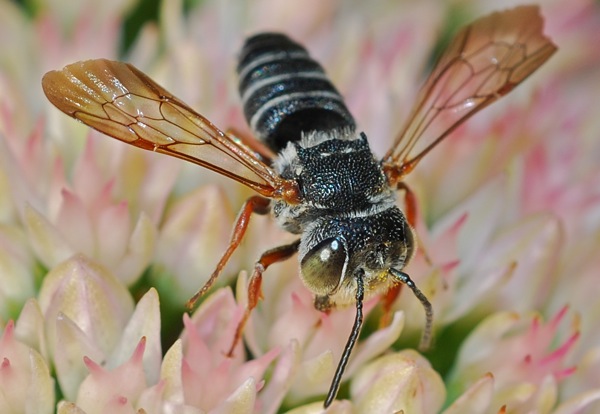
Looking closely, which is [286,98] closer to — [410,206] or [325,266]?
[410,206]

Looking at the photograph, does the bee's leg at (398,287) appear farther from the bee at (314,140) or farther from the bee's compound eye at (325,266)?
the bee's compound eye at (325,266)

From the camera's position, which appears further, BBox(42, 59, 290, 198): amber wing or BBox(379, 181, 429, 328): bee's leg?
BBox(379, 181, 429, 328): bee's leg

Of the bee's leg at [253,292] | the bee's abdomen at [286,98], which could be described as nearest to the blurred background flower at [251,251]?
the bee's leg at [253,292]

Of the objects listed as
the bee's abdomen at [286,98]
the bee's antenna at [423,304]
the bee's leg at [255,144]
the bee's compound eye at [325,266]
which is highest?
the bee's abdomen at [286,98]

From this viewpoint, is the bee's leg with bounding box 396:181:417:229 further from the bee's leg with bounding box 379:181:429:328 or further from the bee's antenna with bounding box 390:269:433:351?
the bee's antenna with bounding box 390:269:433:351

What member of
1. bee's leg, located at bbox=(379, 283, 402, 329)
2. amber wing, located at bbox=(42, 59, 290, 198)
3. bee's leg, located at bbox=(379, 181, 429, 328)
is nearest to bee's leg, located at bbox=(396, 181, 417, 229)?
bee's leg, located at bbox=(379, 181, 429, 328)

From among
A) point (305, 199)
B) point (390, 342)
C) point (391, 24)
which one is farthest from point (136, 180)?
point (391, 24)

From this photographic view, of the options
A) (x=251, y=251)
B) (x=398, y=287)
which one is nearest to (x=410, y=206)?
(x=398, y=287)
